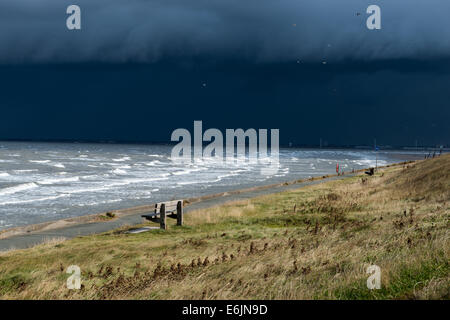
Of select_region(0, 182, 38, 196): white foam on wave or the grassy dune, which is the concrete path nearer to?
the grassy dune

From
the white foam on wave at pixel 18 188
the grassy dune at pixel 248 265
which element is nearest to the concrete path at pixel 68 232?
the grassy dune at pixel 248 265

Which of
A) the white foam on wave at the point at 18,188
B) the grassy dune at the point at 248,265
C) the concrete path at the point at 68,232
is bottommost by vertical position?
the white foam on wave at the point at 18,188

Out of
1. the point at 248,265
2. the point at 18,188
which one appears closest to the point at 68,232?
the point at 248,265

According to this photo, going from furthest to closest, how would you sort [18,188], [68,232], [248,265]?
[18,188]
[68,232]
[248,265]

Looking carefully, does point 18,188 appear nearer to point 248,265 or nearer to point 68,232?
point 68,232

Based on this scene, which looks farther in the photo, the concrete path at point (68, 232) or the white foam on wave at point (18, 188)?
the white foam on wave at point (18, 188)

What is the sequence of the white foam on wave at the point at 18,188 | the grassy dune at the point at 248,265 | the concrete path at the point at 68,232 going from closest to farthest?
the grassy dune at the point at 248,265 → the concrete path at the point at 68,232 → the white foam on wave at the point at 18,188

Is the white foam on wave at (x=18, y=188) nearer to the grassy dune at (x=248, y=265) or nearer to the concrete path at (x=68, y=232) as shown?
the concrete path at (x=68, y=232)

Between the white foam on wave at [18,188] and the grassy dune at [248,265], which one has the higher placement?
the grassy dune at [248,265]

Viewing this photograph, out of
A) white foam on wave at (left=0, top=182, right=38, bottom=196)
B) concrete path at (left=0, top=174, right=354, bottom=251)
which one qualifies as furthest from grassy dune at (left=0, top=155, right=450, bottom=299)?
white foam on wave at (left=0, top=182, right=38, bottom=196)

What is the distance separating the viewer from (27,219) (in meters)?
25.6

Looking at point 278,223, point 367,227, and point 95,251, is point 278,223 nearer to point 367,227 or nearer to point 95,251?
point 367,227

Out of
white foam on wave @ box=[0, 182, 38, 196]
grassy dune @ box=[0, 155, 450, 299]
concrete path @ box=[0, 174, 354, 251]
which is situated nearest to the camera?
grassy dune @ box=[0, 155, 450, 299]

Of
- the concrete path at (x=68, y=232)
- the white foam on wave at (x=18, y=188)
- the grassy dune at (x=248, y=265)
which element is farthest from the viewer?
the white foam on wave at (x=18, y=188)
